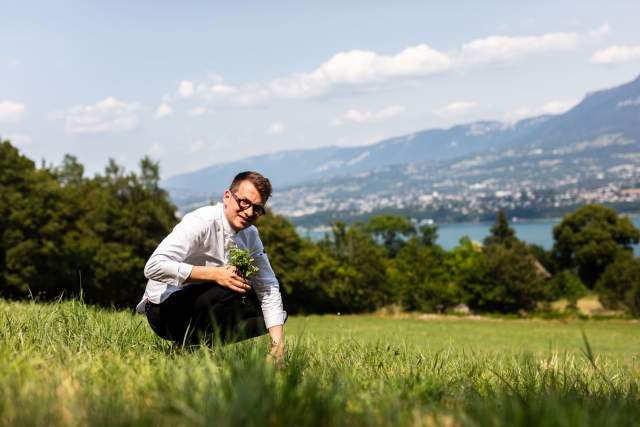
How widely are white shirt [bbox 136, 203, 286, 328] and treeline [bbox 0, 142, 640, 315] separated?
1471 inches

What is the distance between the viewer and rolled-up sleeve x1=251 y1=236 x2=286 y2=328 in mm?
5328

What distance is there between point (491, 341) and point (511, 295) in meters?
26.3

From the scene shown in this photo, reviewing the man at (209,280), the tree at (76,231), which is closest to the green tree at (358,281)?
the tree at (76,231)

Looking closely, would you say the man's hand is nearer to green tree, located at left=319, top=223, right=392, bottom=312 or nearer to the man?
the man

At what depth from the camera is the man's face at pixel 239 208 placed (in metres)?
5.07

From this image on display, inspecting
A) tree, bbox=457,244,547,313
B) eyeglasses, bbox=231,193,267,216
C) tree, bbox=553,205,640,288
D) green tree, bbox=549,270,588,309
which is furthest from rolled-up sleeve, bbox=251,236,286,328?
tree, bbox=553,205,640,288

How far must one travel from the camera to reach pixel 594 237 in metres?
82.4

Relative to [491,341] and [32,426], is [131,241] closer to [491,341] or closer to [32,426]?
[491,341]

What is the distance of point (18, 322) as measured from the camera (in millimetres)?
5152

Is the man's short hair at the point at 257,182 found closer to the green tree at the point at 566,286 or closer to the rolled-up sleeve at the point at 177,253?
the rolled-up sleeve at the point at 177,253

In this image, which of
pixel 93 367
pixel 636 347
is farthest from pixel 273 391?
pixel 636 347

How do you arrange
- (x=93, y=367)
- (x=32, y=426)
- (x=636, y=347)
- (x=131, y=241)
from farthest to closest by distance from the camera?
(x=131, y=241), (x=636, y=347), (x=93, y=367), (x=32, y=426)

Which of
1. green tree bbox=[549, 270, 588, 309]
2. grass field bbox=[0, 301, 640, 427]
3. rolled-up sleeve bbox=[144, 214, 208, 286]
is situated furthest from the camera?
green tree bbox=[549, 270, 588, 309]

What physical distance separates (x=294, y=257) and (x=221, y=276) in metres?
57.6
